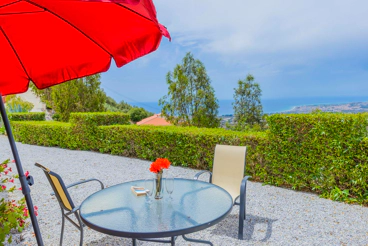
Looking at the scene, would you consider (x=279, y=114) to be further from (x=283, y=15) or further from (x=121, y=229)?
(x=283, y=15)

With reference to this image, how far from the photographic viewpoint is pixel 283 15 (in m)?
16.1

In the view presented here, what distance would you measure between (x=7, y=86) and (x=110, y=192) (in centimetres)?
148

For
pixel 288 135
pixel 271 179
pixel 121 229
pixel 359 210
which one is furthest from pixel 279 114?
pixel 121 229

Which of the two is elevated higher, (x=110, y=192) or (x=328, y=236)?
(x=110, y=192)

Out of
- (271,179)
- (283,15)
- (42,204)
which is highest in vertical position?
(283,15)

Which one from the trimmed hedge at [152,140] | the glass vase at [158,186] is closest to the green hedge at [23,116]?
the trimmed hedge at [152,140]

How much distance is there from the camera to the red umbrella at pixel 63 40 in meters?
1.90

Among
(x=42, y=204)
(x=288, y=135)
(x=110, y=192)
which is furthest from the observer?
(x=288, y=135)

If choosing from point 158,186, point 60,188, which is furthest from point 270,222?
point 60,188

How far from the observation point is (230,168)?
390 cm

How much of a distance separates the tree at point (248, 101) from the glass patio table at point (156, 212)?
1070cm

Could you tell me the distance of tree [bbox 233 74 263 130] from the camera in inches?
516

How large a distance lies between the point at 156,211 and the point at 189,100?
8.42 metres

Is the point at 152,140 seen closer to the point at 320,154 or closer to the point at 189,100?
the point at 189,100
